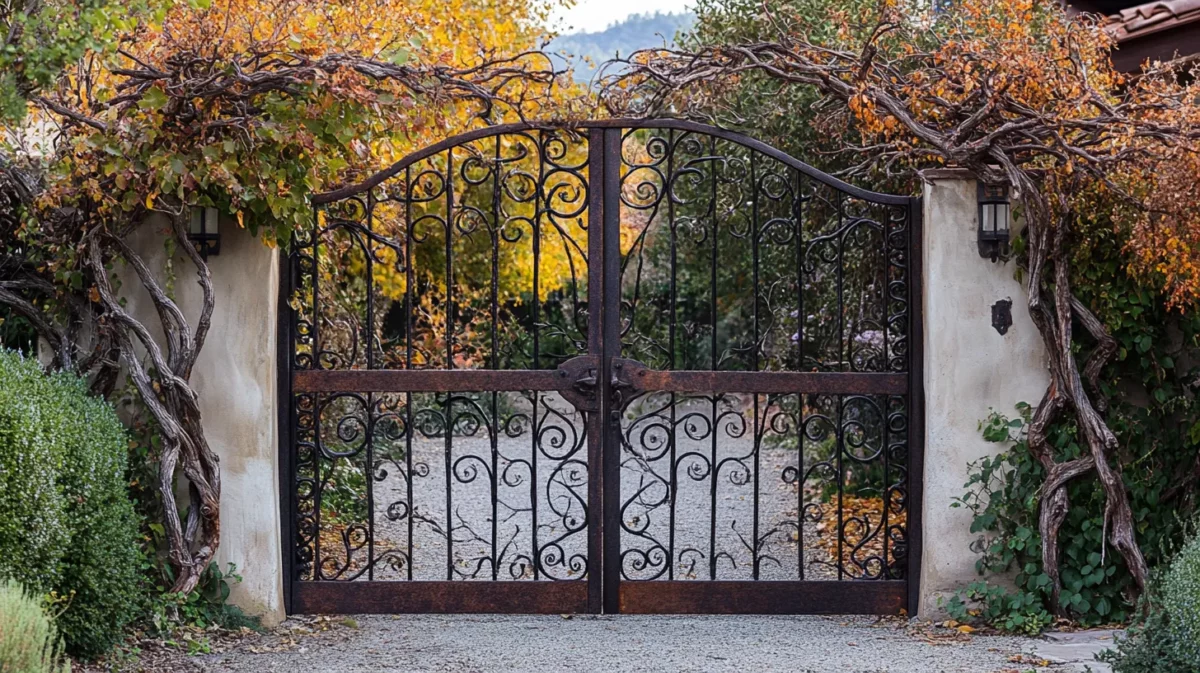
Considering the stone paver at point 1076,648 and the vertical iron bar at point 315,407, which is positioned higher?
the vertical iron bar at point 315,407

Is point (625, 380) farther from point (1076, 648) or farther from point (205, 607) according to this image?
point (1076, 648)

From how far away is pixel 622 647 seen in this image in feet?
18.7

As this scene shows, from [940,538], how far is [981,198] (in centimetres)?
169

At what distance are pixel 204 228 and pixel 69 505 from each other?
5.10ft

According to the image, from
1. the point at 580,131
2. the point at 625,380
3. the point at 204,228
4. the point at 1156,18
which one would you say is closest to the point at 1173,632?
the point at 625,380

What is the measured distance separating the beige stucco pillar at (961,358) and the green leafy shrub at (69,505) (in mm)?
3802

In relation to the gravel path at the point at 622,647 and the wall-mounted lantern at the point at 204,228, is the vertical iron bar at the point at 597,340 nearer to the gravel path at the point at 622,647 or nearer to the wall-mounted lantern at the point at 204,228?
the gravel path at the point at 622,647

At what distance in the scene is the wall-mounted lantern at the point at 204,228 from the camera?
230 inches

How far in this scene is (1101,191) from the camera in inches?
224

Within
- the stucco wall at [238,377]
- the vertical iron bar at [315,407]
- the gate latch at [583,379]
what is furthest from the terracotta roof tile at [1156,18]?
the stucco wall at [238,377]

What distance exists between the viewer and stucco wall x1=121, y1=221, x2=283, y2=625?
5938 mm

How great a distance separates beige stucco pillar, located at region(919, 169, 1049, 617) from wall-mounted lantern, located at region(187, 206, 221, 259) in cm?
347

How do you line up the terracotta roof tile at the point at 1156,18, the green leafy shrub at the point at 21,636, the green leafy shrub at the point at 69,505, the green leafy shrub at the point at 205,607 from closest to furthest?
the green leafy shrub at the point at 21,636 → the green leafy shrub at the point at 69,505 → the green leafy shrub at the point at 205,607 → the terracotta roof tile at the point at 1156,18

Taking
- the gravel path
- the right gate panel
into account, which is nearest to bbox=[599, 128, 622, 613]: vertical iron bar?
the right gate panel
